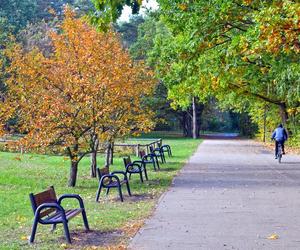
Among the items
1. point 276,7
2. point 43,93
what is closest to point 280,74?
point 276,7

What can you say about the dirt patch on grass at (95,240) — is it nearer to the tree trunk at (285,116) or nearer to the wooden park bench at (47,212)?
the wooden park bench at (47,212)

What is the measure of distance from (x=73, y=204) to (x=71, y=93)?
147 inches

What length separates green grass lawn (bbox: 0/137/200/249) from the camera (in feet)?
27.1

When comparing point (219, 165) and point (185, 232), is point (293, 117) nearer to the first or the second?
point (219, 165)

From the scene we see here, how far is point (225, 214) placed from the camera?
408 inches

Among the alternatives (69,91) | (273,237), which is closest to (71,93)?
(69,91)

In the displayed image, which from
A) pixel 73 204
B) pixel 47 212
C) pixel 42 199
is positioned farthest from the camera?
pixel 73 204

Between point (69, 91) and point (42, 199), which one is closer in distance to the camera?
point (42, 199)

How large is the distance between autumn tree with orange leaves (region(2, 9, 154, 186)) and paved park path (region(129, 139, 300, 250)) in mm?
2781

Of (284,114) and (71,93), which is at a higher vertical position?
(71,93)

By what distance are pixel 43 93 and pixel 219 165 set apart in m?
9.96

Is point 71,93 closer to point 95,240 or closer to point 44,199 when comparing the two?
point 44,199

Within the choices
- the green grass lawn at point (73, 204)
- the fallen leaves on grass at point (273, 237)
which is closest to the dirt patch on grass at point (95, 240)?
the green grass lawn at point (73, 204)

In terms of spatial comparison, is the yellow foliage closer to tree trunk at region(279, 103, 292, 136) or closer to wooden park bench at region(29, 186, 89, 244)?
wooden park bench at region(29, 186, 89, 244)
